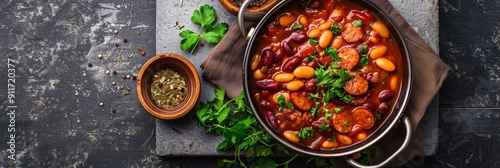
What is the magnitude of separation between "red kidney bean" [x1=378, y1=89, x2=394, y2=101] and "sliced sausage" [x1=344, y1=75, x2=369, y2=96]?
0.08 metres

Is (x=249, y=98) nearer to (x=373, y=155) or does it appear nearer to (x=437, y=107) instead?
(x=373, y=155)

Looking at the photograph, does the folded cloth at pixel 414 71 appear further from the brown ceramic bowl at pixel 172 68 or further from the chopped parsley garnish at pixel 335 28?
the chopped parsley garnish at pixel 335 28

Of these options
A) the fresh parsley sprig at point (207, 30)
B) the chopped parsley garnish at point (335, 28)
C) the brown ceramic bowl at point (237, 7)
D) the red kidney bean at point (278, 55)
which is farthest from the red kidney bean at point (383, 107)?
the fresh parsley sprig at point (207, 30)

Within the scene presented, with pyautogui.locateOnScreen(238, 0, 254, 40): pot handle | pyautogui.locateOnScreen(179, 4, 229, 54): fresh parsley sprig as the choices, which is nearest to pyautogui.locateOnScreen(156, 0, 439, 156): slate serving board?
pyautogui.locateOnScreen(179, 4, 229, 54): fresh parsley sprig

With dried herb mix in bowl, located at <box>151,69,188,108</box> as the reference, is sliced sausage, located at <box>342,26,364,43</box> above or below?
above

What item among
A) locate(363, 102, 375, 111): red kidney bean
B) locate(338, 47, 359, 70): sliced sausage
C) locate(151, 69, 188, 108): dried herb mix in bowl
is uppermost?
locate(338, 47, 359, 70): sliced sausage

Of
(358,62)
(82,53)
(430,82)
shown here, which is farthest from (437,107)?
(82,53)

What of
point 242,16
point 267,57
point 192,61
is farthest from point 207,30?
point 267,57

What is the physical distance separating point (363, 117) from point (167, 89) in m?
0.94

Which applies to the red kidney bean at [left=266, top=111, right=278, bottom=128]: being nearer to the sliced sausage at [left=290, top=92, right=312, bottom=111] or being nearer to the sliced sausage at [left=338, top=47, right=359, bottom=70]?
the sliced sausage at [left=290, top=92, right=312, bottom=111]

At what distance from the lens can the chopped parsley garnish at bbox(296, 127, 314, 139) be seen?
2.63 metres

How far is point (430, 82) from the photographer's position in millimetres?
2836

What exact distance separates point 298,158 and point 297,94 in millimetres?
544

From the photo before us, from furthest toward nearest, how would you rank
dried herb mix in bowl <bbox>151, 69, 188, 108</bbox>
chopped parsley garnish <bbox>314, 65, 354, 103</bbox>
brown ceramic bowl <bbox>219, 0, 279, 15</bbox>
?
dried herb mix in bowl <bbox>151, 69, 188, 108</bbox>, brown ceramic bowl <bbox>219, 0, 279, 15</bbox>, chopped parsley garnish <bbox>314, 65, 354, 103</bbox>
